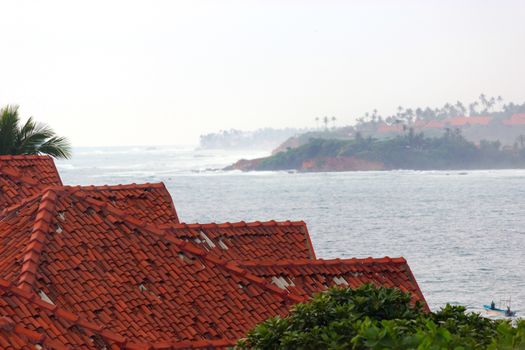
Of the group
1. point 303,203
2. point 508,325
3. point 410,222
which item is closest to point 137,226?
point 508,325

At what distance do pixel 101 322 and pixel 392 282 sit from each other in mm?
5865

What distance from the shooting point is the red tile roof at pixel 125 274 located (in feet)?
47.4

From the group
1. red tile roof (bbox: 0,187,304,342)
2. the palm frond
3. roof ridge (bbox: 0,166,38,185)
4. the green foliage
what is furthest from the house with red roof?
the palm frond

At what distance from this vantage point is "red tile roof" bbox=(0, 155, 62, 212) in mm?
18892

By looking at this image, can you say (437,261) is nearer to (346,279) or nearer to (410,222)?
(410,222)

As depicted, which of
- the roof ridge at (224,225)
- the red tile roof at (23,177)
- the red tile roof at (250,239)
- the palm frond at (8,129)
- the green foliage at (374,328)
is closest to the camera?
the green foliage at (374,328)

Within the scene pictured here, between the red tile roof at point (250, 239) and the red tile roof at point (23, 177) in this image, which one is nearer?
the red tile roof at point (250, 239)

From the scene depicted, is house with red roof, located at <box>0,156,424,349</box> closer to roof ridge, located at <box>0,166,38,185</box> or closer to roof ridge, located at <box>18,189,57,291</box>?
roof ridge, located at <box>18,189,57,291</box>

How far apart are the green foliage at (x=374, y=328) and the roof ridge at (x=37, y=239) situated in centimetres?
493

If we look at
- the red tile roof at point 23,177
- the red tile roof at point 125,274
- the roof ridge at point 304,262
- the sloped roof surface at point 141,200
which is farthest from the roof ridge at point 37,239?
the roof ridge at point 304,262

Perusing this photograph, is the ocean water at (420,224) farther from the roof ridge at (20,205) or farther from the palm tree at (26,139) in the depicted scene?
the roof ridge at (20,205)

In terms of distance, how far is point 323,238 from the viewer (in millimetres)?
105062

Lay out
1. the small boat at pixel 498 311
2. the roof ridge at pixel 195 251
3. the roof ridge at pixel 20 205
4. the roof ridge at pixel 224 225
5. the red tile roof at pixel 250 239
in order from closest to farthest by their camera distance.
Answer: the roof ridge at pixel 195 251 → the roof ridge at pixel 20 205 → the roof ridge at pixel 224 225 → the red tile roof at pixel 250 239 → the small boat at pixel 498 311

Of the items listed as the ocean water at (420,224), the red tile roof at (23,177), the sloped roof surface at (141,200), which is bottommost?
the ocean water at (420,224)
